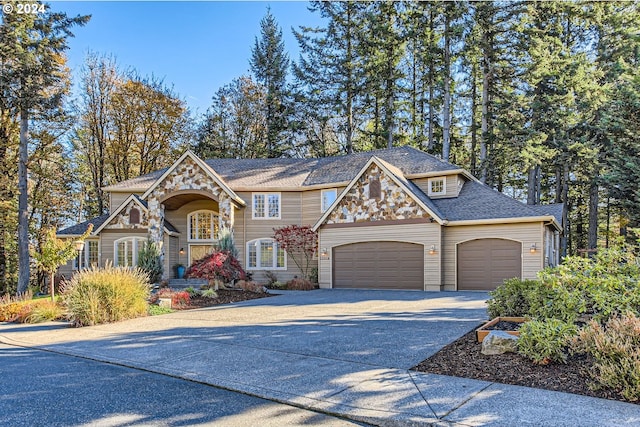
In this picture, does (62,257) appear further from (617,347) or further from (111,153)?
(111,153)

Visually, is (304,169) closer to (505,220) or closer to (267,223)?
(267,223)

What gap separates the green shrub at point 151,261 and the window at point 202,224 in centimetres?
262

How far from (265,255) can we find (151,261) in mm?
5173

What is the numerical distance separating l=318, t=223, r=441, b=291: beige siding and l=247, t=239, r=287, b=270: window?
9.74ft

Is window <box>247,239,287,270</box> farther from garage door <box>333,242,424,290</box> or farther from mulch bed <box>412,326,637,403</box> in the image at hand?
mulch bed <box>412,326,637,403</box>

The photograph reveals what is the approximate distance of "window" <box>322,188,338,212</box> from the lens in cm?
2031

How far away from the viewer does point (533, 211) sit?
15266mm

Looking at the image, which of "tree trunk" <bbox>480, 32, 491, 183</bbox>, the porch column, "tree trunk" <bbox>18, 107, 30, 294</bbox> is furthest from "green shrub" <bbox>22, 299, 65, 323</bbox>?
"tree trunk" <bbox>480, 32, 491, 183</bbox>

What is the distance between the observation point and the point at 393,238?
16875 millimetres

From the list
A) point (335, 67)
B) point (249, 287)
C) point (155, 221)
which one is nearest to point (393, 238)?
point (249, 287)

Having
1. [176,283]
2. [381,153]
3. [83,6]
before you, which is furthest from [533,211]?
[83,6]

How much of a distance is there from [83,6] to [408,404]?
22.2 metres

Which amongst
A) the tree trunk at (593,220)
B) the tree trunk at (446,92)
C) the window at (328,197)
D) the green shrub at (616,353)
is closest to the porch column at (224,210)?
the window at (328,197)

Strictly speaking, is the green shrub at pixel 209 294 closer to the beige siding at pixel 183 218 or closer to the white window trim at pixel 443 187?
the beige siding at pixel 183 218
